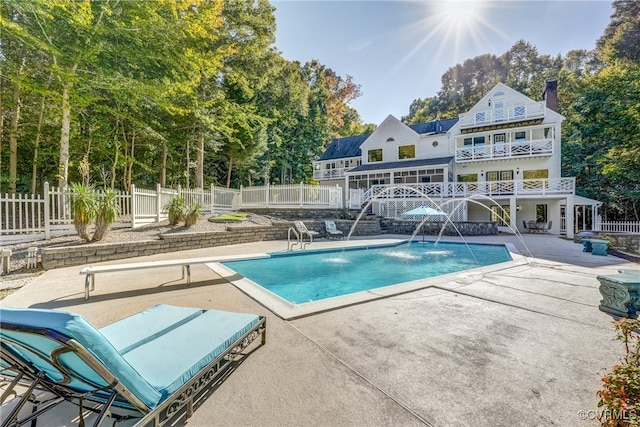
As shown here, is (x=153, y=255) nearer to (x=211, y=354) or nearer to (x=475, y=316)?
(x=211, y=354)

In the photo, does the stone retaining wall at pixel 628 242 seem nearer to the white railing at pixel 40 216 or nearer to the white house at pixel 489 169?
the white house at pixel 489 169

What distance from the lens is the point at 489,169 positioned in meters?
21.3

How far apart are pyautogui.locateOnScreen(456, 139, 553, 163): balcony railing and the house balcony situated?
10707 mm

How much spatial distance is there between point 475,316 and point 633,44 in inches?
878

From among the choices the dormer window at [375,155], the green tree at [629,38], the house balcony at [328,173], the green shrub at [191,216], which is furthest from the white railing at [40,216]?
the green tree at [629,38]

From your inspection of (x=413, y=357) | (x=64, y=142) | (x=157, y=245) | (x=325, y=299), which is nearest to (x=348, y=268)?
(x=325, y=299)

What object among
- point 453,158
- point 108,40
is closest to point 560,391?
point 108,40

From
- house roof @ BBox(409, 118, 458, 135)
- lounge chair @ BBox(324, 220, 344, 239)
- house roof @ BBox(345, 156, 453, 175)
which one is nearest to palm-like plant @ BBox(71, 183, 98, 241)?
lounge chair @ BBox(324, 220, 344, 239)

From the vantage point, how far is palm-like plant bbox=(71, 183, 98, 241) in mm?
7227

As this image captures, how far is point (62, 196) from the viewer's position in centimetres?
Answer: 836

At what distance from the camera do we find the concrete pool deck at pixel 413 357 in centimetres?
194

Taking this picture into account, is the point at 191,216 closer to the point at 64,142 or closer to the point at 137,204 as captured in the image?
the point at 137,204

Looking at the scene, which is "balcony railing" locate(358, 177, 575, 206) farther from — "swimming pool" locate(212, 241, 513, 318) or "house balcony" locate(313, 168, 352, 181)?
"house balcony" locate(313, 168, 352, 181)

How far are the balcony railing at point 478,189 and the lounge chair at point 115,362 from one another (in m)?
16.1
